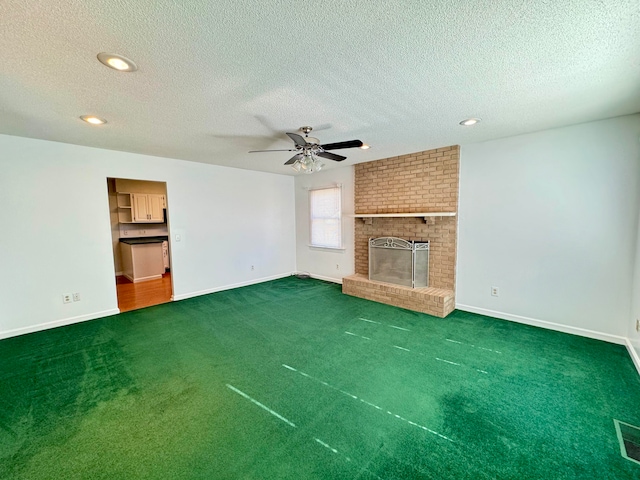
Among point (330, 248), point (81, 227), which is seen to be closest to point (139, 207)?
point (81, 227)

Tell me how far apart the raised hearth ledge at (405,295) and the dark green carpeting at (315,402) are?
13.1 inches

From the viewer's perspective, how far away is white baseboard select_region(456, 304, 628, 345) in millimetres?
2939

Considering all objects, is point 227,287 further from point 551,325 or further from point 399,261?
point 551,325

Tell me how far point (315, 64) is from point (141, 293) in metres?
5.29

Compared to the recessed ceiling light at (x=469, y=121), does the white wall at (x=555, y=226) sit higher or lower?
lower

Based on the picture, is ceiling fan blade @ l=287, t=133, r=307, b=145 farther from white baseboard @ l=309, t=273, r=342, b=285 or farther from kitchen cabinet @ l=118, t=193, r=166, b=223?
kitchen cabinet @ l=118, t=193, r=166, b=223

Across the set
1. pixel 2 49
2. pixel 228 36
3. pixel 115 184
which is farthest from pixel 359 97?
pixel 115 184

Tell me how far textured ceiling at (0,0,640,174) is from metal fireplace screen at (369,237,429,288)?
74.3 inches

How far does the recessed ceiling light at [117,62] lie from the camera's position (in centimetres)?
163

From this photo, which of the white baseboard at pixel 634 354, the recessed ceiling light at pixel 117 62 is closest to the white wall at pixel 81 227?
the recessed ceiling light at pixel 117 62

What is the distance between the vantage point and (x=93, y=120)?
270 centimetres

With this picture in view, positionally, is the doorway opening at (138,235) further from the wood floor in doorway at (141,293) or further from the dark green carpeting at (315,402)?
the dark green carpeting at (315,402)

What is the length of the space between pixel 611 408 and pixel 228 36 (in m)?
3.68

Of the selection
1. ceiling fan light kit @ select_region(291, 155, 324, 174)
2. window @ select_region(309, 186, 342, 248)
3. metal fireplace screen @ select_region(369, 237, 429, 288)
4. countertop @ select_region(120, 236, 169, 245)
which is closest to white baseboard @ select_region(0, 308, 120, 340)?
countertop @ select_region(120, 236, 169, 245)
